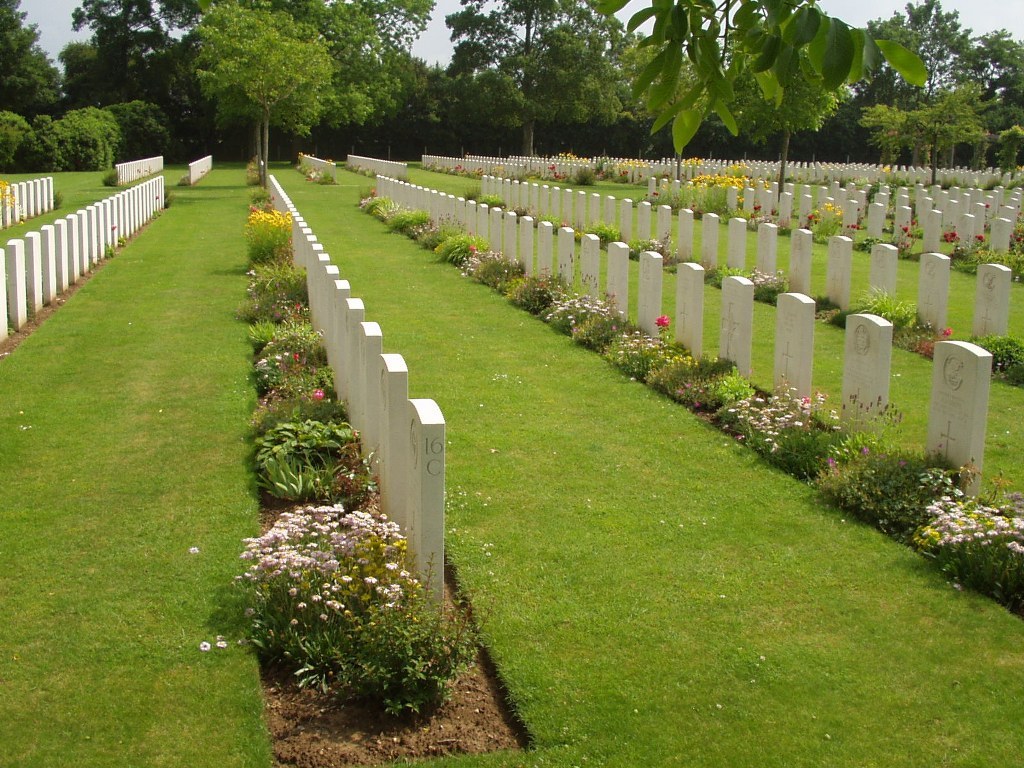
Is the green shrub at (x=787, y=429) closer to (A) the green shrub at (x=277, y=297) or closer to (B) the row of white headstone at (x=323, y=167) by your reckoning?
(A) the green shrub at (x=277, y=297)

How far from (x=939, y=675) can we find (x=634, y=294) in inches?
348

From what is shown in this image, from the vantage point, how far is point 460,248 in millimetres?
15422

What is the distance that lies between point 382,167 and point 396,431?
36709 mm

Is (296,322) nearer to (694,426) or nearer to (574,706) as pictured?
(694,426)

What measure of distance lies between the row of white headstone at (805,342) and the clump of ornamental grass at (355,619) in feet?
10.0

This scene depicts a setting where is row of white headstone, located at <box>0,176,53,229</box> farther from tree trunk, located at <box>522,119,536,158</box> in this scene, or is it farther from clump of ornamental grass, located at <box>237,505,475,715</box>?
tree trunk, located at <box>522,119,536,158</box>

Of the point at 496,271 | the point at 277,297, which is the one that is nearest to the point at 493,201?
the point at 496,271

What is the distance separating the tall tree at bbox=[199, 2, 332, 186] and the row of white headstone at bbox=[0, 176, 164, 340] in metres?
12.0

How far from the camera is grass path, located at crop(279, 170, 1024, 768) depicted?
3.67m

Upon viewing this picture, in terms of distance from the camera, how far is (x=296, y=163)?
55.2m

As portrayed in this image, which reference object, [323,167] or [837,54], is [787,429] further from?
[323,167]

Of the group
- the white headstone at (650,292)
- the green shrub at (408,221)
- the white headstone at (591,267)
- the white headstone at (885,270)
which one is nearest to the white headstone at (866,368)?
the white headstone at (650,292)

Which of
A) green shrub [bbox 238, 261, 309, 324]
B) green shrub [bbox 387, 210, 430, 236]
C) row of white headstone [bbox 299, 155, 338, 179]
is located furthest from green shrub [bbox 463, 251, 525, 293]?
row of white headstone [bbox 299, 155, 338, 179]

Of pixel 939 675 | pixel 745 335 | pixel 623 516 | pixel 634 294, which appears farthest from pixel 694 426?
pixel 634 294
